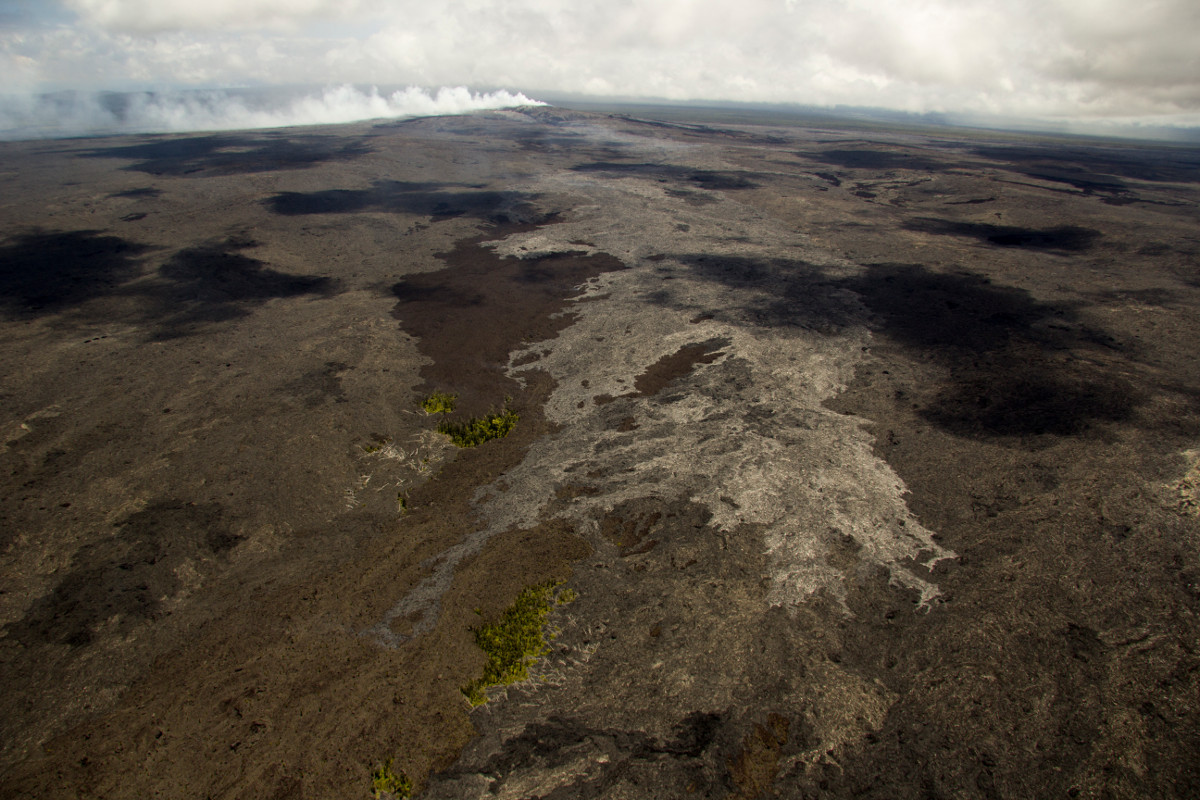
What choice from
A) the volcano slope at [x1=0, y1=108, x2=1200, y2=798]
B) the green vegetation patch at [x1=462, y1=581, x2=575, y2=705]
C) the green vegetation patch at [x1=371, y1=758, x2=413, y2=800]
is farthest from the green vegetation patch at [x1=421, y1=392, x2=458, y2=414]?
the green vegetation patch at [x1=371, y1=758, x2=413, y2=800]

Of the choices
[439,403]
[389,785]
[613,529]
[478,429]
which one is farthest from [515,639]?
[439,403]

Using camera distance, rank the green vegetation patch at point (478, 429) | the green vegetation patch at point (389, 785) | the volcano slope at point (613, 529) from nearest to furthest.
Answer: the green vegetation patch at point (389, 785) → the volcano slope at point (613, 529) → the green vegetation patch at point (478, 429)

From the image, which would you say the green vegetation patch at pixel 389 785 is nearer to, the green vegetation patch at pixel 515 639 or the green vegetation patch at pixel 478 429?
the green vegetation patch at pixel 515 639

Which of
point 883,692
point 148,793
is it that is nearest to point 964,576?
point 883,692

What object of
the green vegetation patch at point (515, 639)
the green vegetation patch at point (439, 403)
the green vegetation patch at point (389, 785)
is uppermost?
the green vegetation patch at point (439, 403)

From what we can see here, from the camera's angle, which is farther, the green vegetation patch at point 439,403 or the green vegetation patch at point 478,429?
the green vegetation patch at point 439,403

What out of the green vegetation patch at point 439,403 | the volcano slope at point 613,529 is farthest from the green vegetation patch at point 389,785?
the green vegetation patch at point 439,403
